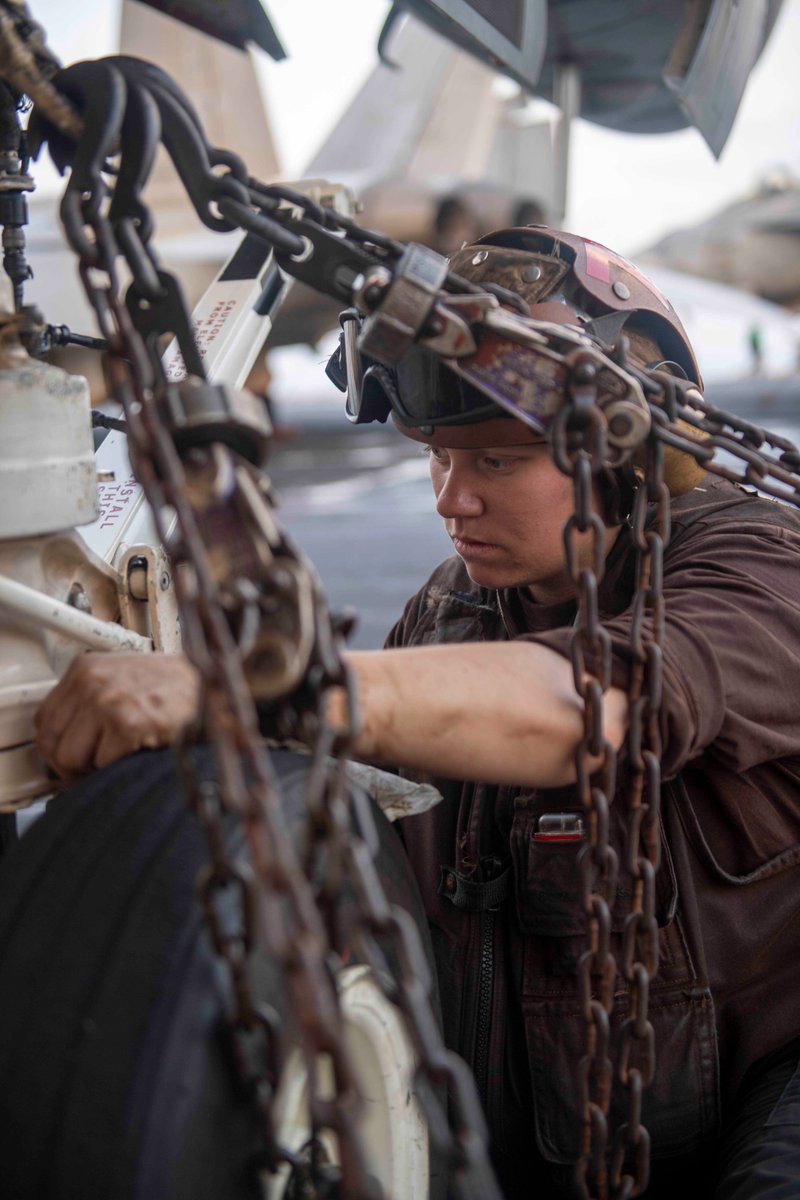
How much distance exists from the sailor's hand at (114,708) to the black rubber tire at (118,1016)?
49 millimetres

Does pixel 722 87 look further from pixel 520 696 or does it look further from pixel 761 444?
pixel 520 696

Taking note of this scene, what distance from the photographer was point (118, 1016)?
1109 mm

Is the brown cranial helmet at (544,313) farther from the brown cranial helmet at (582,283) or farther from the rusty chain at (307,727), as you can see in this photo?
the rusty chain at (307,727)

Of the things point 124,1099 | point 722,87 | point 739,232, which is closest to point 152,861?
point 124,1099

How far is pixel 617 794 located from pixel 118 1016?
2.93ft

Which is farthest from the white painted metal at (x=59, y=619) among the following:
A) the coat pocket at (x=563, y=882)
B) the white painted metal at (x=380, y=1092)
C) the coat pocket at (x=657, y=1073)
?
the coat pocket at (x=657, y=1073)

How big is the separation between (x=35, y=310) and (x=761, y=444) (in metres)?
0.93

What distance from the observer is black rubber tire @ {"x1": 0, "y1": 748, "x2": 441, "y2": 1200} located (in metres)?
1.07

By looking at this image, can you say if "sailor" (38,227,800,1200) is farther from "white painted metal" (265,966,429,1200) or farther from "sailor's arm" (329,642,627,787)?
"white painted metal" (265,966,429,1200)

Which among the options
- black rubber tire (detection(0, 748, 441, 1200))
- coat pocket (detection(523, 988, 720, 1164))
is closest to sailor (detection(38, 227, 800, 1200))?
coat pocket (detection(523, 988, 720, 1164))

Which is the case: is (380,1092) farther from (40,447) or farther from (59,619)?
(40,447)

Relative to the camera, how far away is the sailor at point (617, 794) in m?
1.37

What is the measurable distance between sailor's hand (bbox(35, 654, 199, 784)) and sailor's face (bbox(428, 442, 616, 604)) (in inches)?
26.4

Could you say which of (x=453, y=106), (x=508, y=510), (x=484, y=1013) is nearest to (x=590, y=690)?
(x=508, y=510)
